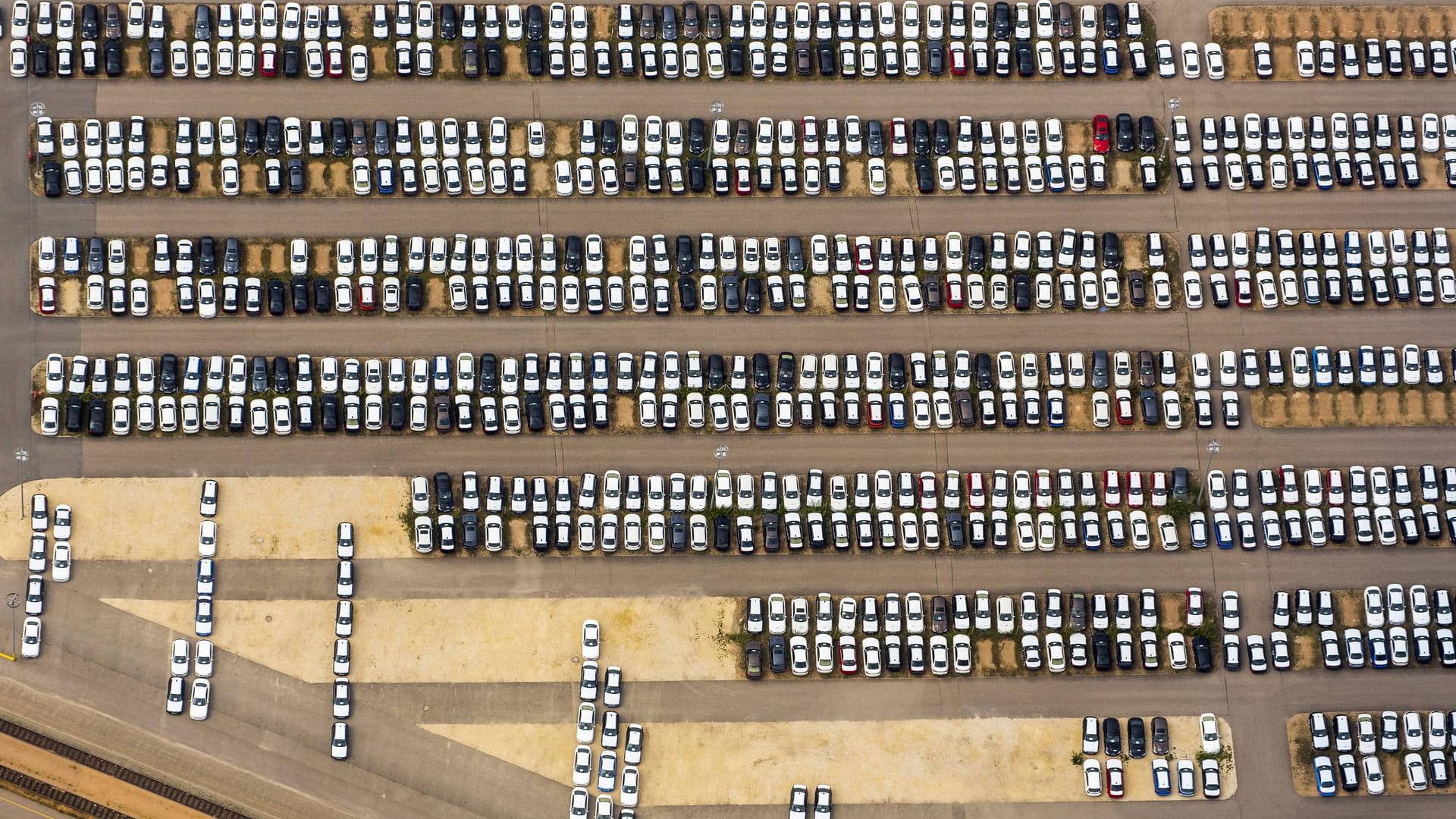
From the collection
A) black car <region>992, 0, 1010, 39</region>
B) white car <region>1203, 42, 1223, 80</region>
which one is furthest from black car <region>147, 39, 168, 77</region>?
white car <region>1203, 42, 1223, 80</region>

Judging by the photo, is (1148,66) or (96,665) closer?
(96,665)

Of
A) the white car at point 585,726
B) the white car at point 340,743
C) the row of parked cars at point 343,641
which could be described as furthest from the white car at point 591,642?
the white car at point 340,743

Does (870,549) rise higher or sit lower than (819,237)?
lower

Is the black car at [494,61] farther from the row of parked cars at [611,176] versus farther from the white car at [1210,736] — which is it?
the white car at [1210,736]

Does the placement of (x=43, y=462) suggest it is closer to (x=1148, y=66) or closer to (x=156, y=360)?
(x=156, y=360)

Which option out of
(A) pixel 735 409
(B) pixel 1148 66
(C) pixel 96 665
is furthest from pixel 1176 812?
(C) pixel 96 665

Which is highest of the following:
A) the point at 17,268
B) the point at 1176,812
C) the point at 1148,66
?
the point at 1148,66

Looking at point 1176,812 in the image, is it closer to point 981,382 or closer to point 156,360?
point 981,382
